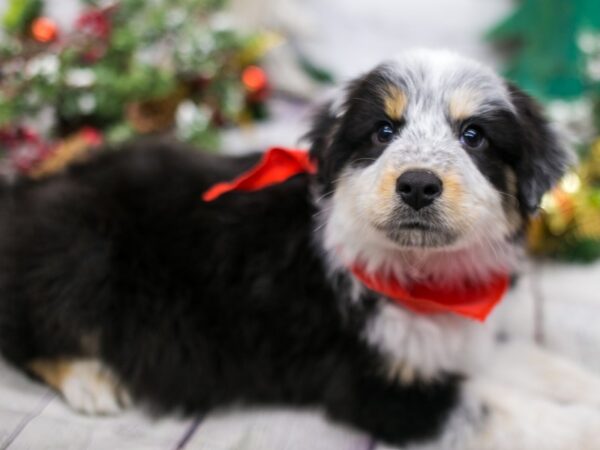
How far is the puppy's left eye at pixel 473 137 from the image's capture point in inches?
77.1

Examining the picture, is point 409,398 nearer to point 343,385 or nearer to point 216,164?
point 343,385

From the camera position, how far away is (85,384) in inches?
91.7

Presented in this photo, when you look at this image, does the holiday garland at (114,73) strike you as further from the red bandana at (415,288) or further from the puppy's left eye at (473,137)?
the puppy's left eye at (473,137)

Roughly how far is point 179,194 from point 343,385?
91 cm

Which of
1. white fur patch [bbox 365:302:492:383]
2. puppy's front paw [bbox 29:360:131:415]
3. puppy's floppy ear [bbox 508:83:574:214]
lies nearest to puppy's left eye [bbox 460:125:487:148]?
puppy's floppy ear [bbox 508:83:574:214]

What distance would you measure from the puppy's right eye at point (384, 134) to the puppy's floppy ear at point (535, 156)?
405mm

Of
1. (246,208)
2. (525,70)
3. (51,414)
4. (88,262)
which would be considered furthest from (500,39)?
(51,414)

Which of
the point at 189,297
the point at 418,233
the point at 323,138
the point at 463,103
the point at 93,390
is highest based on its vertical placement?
the point at 463,103

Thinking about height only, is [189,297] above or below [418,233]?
below

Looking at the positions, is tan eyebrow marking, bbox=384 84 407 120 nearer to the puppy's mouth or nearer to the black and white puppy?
the black and white puppy

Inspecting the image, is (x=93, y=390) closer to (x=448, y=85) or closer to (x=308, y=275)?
(x=308, y=275)

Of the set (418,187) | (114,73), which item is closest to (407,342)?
(418,187)

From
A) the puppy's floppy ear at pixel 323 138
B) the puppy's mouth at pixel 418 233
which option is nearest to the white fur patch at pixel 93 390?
the puppy's floppy ear at pixel 323 138

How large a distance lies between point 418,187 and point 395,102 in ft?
1.14
